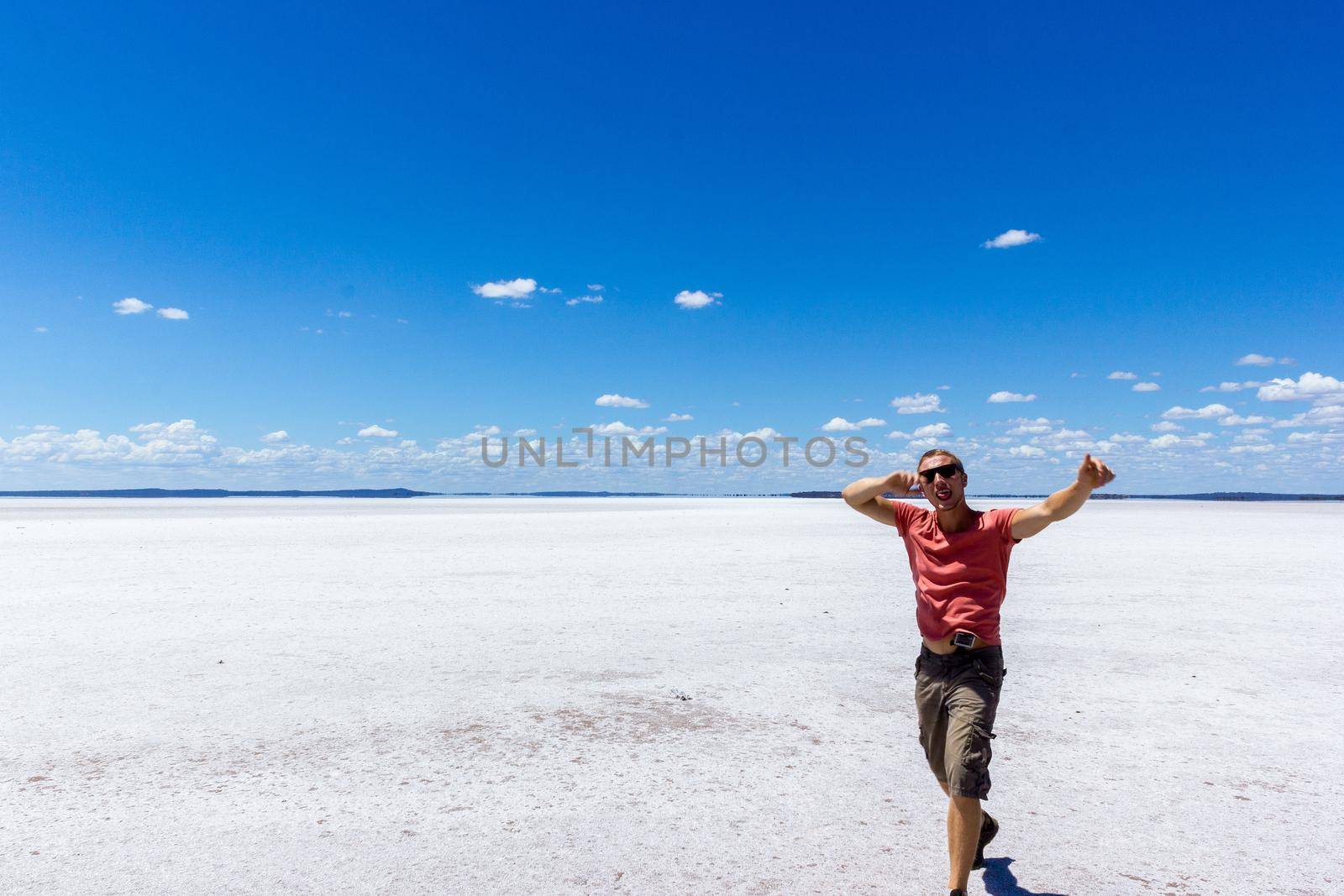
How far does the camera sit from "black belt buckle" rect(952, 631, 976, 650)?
12.8ft

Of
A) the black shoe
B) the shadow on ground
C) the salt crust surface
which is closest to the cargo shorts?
the black shoe

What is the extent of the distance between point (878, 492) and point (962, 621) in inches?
32.0

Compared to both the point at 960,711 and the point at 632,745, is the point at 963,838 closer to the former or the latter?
the point at 960,711

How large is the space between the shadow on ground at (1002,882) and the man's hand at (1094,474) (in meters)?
1.93

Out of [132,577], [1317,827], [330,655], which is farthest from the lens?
[132,577]

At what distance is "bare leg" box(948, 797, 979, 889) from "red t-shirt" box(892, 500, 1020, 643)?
74 cm

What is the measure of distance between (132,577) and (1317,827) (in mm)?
17385

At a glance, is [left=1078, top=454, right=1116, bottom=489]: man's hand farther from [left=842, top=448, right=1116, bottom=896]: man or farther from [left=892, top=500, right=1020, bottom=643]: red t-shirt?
[left=892, top=500, right=1020, bottom=643]: red t-shirt

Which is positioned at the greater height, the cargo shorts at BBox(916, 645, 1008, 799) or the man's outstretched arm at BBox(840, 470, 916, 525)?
the man's outstretched arm at BBox(840, 470, 916, 525)

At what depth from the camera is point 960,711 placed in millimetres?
4004

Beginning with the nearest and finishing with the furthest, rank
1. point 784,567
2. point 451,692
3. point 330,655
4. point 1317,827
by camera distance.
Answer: point 1317,827 < point 451,692 < point 330,655 < point 784,567

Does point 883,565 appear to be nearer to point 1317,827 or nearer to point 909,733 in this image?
point 909,733

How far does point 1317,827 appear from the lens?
4.77 meters

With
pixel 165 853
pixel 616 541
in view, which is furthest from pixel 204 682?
pixel 616 541
